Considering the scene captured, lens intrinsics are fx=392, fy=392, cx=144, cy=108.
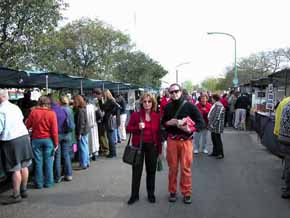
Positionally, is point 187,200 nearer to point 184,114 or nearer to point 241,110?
point 184,114

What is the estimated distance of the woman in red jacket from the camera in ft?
19.5

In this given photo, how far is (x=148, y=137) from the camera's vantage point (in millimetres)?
5957

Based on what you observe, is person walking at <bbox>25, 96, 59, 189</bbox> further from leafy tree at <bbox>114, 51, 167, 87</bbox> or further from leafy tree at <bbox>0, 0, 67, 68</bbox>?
leafy tree at <bbox>114, 51, 167, 87</bbox>

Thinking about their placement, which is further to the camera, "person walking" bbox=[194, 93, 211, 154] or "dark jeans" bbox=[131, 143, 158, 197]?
"person walking" bbox=[194, 93, 211, 154]

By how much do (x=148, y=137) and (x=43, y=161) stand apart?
2.26 meters

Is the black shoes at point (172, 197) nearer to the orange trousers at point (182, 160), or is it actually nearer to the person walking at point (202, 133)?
the orange trousers at point (182, 160)

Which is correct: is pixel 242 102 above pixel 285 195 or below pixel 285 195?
above

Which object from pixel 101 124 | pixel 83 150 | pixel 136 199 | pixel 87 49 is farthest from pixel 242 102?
pixel 87 49

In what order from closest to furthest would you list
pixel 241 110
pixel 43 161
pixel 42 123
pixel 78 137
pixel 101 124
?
pixel 42 123 < pixel 43 161 < pixel 78 137 < pixel 101 124 < pixel 241 110

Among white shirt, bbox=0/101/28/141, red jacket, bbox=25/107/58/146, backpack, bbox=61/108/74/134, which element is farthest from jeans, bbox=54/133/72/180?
white shirt, bbox=0/101/28/141

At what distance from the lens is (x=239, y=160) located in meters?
9.77

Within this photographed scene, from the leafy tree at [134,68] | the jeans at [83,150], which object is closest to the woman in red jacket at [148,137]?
the jeans at [83,150]

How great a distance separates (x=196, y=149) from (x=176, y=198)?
16.5ft

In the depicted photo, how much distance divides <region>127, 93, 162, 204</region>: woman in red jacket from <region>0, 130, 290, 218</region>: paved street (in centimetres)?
27
